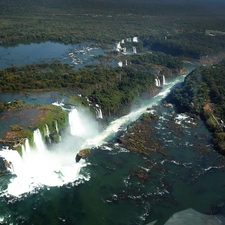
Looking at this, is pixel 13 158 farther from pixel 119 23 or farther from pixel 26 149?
pixel 119 23

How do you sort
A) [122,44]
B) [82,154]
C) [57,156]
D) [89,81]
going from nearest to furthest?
[82,154] → [57,156] → [89,81] → [122,44]

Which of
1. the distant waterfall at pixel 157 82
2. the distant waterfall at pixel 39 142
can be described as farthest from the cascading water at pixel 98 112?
the distant waterfall at pixel 157 82

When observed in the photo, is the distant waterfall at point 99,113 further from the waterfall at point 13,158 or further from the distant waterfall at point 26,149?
the waterfall at point 13,158

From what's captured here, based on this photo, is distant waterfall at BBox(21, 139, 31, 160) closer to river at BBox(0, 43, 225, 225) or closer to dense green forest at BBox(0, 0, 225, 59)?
river at BBox(0, 43, 225, 225)

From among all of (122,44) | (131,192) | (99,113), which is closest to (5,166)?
(131,192)

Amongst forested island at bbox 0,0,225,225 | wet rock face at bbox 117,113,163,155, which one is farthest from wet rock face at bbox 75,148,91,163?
wet rock face at bbox 117,113,163,155

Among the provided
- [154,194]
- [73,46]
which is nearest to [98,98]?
[154,194]

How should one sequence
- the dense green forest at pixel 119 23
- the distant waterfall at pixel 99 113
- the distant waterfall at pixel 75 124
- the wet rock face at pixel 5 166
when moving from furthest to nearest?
the dense green forest at pixel 119 23 → the distant waterfall at pixel 99 113 → the distant waterfall at pixel 75 124 → the wet rock face at pixel 5 166
